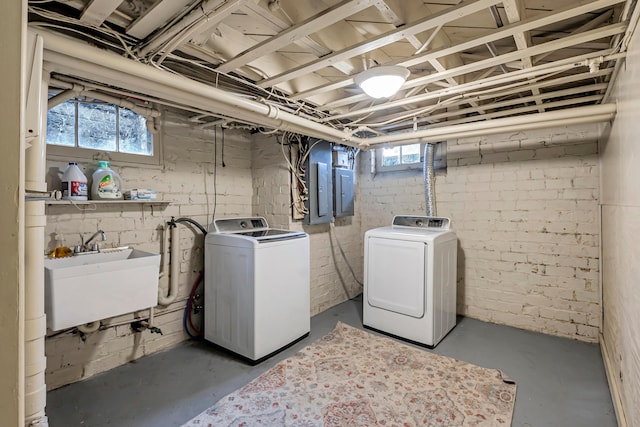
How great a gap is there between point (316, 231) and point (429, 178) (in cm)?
142

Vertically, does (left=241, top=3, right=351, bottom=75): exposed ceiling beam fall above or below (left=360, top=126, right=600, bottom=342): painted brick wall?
above

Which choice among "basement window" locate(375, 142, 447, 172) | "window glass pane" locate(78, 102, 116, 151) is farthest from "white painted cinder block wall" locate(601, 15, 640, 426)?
"window glass pane" locate(78, 102, 116, 151)

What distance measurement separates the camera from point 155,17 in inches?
53.7

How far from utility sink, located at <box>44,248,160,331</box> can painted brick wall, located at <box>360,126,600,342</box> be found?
9.90 feet

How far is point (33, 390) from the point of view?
1104 millimetres

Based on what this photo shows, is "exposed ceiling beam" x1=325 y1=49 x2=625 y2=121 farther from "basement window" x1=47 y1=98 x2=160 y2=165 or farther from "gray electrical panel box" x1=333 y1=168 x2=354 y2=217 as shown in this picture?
"basement window" x1=47 y1=98 x2=160 y2=165

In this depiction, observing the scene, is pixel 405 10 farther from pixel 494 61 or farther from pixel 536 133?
pixel 536 133

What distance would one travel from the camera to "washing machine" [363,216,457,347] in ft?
8.95

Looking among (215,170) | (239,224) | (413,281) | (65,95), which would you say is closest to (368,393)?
(413,281)

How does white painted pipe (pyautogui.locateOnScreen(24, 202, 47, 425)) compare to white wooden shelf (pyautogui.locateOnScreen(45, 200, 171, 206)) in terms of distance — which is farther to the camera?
white wooden shelf (pyautogui.locateOnScreen(45, 200, 171, 206))

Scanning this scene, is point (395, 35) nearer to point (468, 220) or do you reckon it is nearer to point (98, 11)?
point (98, 11)

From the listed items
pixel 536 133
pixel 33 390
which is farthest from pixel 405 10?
pixel 536 133

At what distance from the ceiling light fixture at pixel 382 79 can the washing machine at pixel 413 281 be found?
142cm

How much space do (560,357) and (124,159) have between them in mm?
3932
